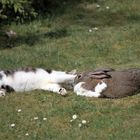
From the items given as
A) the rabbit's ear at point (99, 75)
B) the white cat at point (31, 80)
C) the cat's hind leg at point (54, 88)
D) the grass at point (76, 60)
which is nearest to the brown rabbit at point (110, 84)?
the rabbit's ear at point (99, 75)

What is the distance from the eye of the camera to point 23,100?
1069 cm

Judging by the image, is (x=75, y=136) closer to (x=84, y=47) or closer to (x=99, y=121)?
(x=99, y=121)

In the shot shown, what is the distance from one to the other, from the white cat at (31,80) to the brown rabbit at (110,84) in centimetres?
55

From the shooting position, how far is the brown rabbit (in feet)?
34.2

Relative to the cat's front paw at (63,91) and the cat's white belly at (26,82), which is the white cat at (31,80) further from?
the cat's front paw at (63,91)

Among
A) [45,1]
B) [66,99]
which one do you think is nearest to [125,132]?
[66,99]

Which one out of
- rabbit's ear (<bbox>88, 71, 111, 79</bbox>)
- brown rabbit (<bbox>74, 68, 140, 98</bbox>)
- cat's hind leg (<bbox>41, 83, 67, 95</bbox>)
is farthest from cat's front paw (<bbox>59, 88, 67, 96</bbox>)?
rabbit's ear (<bbox>88, 71, 111, 79</bbox>)

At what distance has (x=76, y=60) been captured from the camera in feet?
44.1

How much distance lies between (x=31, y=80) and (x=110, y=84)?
5.47 ft

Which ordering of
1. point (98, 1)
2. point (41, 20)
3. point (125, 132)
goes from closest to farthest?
1. point (125, 132)
2. point (41, 20)
3. point (98, 1)

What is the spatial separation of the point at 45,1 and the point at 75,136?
9156 millimetres

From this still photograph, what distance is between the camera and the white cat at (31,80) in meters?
11.3

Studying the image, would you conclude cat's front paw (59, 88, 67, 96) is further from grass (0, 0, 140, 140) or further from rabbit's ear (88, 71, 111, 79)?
rabbit's ear (88, 71, 111, 79)

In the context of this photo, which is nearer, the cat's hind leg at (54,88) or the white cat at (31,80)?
the cat's hind leg at (54,88)
